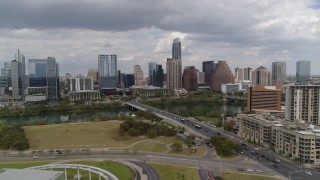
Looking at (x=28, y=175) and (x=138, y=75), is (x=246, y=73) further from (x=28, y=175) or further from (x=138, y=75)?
(x=28, y=175)

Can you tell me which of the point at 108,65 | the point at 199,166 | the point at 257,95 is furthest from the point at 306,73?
the point at 199,166

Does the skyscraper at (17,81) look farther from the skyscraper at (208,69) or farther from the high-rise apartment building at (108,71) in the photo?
the skyscraper at (208,69)

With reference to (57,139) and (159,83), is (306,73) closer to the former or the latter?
(159,83)

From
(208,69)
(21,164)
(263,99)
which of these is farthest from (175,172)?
(208,69)

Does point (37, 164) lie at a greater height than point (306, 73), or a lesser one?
lesser

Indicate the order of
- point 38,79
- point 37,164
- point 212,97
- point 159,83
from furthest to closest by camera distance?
point 159,83, point 38,79, point 212,97, point 37,164

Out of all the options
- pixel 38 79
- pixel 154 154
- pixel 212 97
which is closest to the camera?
pixel 154 154

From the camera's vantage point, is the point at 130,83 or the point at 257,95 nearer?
the point at 257,95
